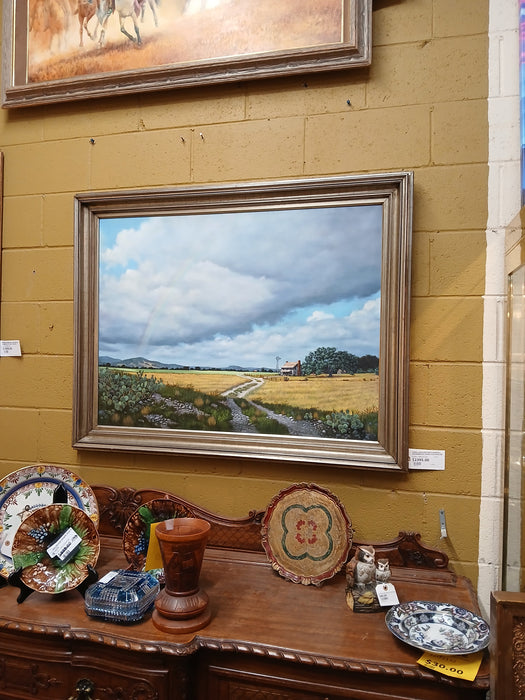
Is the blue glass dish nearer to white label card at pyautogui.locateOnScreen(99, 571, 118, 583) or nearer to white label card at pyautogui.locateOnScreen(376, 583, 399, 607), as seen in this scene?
white label card at pyautogui.locateOnScreen(99, 571, 118, 583)

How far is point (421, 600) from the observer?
159 centimetres

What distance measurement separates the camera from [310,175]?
1.90 m

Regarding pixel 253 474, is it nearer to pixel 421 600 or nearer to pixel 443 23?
pixel 421 600

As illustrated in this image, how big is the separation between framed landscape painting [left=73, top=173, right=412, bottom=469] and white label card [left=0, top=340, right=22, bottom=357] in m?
0.30

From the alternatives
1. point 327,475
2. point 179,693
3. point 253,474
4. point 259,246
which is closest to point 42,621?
point 179,693

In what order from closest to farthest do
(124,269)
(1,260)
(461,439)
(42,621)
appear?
(42,621)
(461,439)
(124,269)
(1,260)

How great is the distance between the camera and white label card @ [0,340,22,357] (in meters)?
2.20

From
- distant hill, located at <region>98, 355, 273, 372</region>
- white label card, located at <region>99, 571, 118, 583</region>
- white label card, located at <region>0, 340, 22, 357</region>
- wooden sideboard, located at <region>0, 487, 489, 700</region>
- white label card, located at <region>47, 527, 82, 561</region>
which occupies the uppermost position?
white label card, located at <region>0, 340, 22, 357</region>

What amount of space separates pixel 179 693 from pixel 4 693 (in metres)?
0.57

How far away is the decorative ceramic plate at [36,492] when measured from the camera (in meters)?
1.89

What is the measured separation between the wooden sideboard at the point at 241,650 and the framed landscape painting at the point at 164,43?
5.74 ft

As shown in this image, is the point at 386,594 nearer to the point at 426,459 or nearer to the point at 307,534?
the point at 307,534

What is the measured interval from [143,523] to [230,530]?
12.2 inches

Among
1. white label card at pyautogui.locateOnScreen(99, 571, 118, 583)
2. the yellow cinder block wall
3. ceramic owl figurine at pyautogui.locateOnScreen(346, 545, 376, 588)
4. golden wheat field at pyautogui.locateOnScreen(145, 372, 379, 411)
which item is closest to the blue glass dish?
white label card at pyautogui.locateOnScreen(99, 571, 118, 583)
